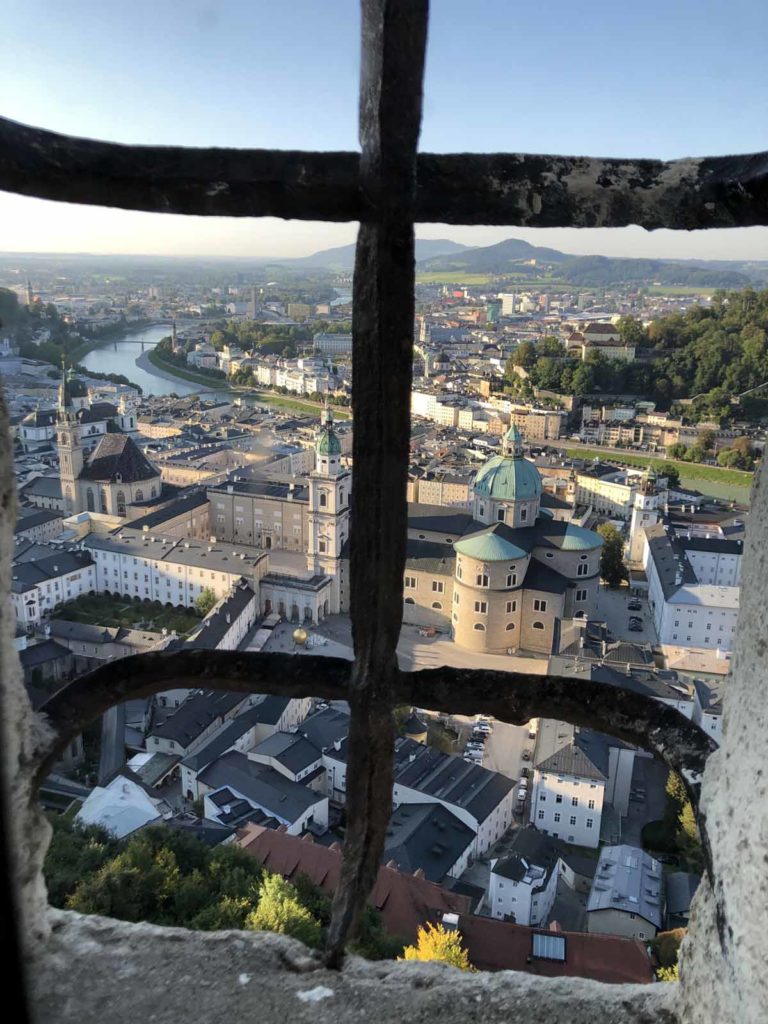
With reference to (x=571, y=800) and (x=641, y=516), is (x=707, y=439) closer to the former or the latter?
(x=641, y=516)

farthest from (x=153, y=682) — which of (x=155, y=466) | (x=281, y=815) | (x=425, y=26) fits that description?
(x=155, y=466)

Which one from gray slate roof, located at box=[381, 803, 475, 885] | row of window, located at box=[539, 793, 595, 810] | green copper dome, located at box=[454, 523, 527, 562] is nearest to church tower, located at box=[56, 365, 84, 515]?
green copper dome, located at box=[454, 523, 527, 562]

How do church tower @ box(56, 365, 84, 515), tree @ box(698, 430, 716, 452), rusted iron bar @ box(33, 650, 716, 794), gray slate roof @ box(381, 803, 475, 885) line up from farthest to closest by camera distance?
tree @ box(698, 430, 716, 452) < church tower @ box(56, 365, 84, 515) < gray slate roof @ box(381, 803, 475, 885) < rusted iron bar @ box(33, 650, 716, 794)

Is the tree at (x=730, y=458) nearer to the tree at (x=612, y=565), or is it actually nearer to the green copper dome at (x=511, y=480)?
Answer: the tree at (x=612, y=565)

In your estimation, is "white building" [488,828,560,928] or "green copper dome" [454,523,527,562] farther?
"green copper dome" [454,523,527,562]

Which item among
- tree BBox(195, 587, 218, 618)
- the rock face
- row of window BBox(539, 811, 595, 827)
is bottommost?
tree BBox(195, 587, 218, 618)

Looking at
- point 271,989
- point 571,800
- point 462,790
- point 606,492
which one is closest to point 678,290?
point 606,492

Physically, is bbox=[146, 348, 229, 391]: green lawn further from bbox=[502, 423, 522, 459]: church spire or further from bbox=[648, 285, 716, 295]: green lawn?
bbox=[648, 285, 716, 295]: green lawn
